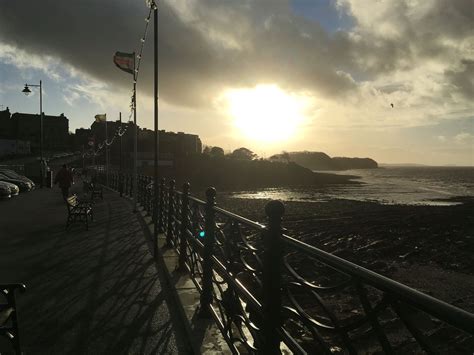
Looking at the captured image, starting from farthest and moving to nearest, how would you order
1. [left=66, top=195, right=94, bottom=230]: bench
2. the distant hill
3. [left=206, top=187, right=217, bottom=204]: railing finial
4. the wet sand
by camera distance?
the distant hill → the wet sand → [left=66, top=195, right=94, bottom=230]: bench → [left=206, top=187, right=217, bottom=204]: railing finial

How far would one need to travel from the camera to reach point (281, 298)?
2.98m

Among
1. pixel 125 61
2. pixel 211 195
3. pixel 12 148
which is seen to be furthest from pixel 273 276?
pixel 12 148

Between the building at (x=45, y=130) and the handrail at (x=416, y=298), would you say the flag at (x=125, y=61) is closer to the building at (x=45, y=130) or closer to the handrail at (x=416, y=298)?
the handrail at (x=416, y=298)

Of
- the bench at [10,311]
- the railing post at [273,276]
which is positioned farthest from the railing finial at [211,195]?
the bench at [10,311]

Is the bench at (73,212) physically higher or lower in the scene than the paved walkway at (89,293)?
higher

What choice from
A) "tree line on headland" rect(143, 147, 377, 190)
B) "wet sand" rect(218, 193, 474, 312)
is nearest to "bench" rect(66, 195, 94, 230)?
"wet sand" rect(218, 193, 474, 312)

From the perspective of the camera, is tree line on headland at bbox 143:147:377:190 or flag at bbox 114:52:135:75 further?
tree line on headland at bbox 143:147:377:190

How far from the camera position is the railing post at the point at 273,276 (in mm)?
2959

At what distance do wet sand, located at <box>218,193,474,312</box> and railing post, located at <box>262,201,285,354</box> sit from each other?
27.8ft

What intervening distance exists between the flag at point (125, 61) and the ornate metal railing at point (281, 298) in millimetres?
8813

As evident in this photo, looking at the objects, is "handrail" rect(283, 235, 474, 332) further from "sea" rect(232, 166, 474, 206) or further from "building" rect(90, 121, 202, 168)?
"building" rect(90, 121, 202, 168)

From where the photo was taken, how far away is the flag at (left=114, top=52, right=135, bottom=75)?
54.1 feet

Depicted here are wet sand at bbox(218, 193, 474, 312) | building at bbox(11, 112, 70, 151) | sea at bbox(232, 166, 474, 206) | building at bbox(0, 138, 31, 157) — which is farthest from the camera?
building at bbox(11, 112, 70, 151)

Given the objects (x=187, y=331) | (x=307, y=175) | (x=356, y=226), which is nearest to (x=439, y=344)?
(x=187, y=331)
